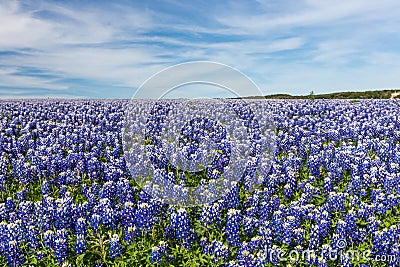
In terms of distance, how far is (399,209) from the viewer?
6.86 metres

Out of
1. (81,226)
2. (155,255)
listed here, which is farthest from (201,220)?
(81,226)

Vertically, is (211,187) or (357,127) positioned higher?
(357,127)

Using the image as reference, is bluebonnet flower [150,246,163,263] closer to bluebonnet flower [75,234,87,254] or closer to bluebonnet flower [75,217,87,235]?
bluebonnet flower [75,234,87,254]

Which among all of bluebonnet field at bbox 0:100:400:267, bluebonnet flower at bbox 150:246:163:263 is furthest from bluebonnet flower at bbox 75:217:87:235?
bluebonnet flower at bbox 150:246:163:263

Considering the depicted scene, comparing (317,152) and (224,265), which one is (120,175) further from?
(317,152)

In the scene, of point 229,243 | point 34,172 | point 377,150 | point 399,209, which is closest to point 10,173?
point 34,172

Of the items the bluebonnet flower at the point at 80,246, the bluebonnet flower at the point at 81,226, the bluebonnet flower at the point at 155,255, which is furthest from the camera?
the bluebonnet flower at the point at 81,226

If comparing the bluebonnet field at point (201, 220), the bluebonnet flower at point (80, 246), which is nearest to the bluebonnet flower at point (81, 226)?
the bluebonnet field at point (201, 220)

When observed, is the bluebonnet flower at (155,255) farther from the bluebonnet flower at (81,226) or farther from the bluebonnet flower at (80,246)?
the bluebonnet flower at (81,226)

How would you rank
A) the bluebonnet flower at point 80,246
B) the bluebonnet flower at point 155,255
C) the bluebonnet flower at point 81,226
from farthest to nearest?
1. the bluebonnet flower at point 81,226
2. the bluebonnet flower at point 80,246
3. the bluebonnet flower at point 155,255

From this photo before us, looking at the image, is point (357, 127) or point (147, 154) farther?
point (357, 127)

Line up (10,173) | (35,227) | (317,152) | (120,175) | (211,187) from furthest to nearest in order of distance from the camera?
(317,152) → (10,173) → (120,175) → (211,187) → (35,227)

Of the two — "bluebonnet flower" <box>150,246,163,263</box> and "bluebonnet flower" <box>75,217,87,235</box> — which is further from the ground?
"bluebonnet flower" <box>75,217,87,235</box>

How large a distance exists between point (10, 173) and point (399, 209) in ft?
26.4
